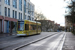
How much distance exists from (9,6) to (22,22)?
1459cm

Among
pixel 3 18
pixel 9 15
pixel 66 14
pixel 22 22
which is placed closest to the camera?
pixel 22 22

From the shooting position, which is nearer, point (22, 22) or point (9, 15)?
point (22, 22)

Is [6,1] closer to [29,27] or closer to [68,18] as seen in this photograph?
[29,27]

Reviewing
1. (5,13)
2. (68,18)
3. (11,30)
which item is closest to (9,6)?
(5,13)

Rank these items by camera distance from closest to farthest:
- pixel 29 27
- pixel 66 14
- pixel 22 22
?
pixel 22 22
pixel 29 27
pixel 66 14

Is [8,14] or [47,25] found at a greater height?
[8,14]

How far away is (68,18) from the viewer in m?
35.5

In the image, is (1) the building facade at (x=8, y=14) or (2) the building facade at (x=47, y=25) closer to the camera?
(1) the building facade at (x=8, y=14)

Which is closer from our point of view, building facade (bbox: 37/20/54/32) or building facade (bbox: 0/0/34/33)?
building facade (bbox: 0/0/34/33)

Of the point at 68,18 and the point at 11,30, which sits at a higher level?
the point at 68,18

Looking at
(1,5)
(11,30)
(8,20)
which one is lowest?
(11,30)

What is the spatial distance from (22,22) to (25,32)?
1.89 m

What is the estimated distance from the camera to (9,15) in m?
40.6

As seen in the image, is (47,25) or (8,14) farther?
(47,25)
